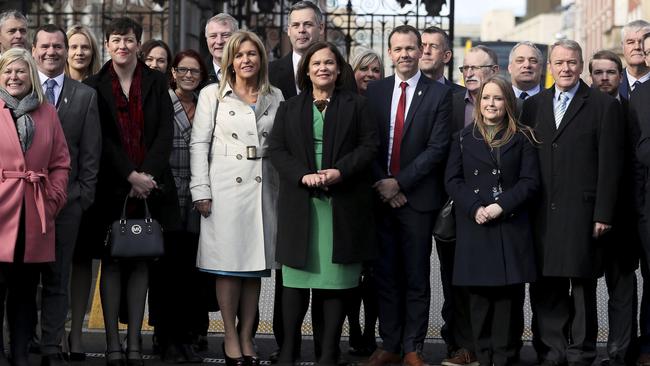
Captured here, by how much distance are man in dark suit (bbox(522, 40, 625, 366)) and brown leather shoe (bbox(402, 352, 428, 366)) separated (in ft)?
2.64

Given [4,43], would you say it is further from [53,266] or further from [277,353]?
[277,353]

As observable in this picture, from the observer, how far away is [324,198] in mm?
8102

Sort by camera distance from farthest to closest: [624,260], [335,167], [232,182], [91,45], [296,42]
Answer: [296,42] → [91,45] → [624,260] → [232,182] → [335,167]

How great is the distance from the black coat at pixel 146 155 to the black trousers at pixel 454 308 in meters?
1.80

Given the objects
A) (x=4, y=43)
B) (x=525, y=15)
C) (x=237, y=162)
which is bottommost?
(x=237, y=162)

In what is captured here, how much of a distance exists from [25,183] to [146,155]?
3.10 ft

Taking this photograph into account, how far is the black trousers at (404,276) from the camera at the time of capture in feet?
27.4

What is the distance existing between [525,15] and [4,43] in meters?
119

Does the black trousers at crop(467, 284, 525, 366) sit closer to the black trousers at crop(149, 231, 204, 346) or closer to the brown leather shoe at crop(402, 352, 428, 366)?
the brown leather shoe at crop(402, 352, 428, 366)

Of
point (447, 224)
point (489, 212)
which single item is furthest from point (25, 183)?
point (489, 212)

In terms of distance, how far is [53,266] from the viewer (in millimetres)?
7918

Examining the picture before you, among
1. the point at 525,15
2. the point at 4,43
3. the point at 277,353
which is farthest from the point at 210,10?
the point at 525,15

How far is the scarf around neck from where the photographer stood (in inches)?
296

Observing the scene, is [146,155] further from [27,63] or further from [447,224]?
[447,224]
